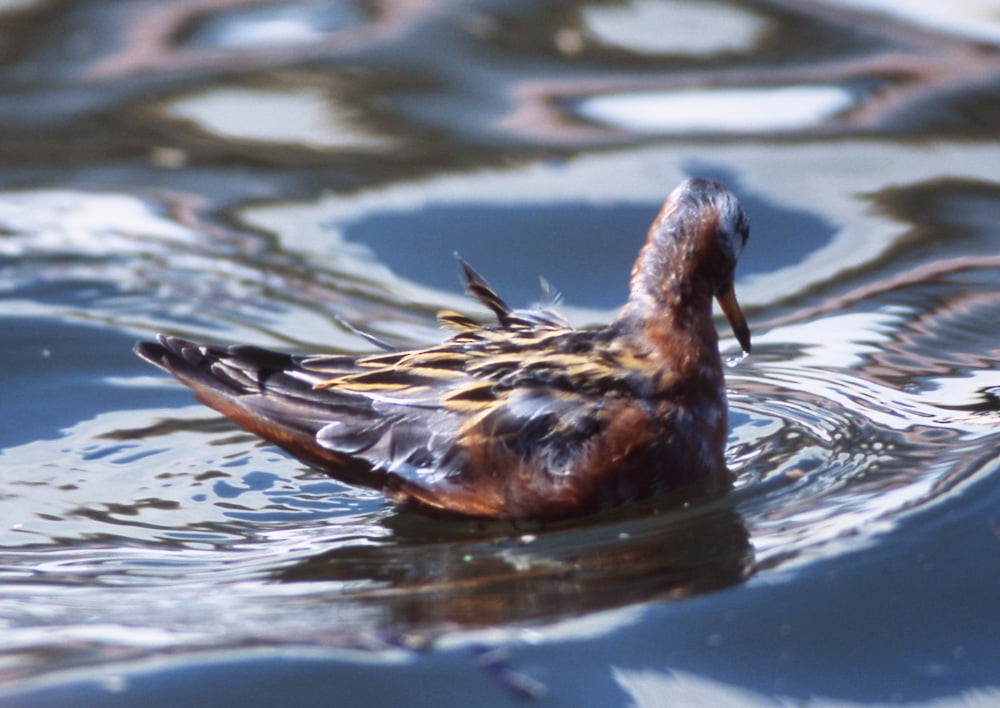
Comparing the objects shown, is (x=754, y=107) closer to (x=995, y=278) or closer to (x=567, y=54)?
(x=567, y=54)

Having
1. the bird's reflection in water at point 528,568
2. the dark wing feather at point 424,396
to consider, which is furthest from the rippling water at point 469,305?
the dark wing feather at point 424,396

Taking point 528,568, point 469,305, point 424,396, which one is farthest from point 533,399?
point 469,305

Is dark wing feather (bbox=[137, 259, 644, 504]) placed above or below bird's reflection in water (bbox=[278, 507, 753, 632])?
above

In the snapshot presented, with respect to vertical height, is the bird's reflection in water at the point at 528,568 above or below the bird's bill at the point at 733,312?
below

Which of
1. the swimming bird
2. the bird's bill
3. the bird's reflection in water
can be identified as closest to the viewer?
the bird's reflection in water

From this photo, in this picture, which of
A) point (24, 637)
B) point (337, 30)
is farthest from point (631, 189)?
point (24, 637)

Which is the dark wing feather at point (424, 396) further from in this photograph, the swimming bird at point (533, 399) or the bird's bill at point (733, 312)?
the bird's bill at point (733, 312)

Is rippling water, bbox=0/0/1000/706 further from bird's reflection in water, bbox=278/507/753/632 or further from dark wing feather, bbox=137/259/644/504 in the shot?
dark wing feather, bbox=137/259/644/504

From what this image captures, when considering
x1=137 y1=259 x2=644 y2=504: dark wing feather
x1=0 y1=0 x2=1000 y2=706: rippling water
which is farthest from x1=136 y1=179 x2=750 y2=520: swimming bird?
x1=0 y1=0 x2=1000 y2=706: rippling water
